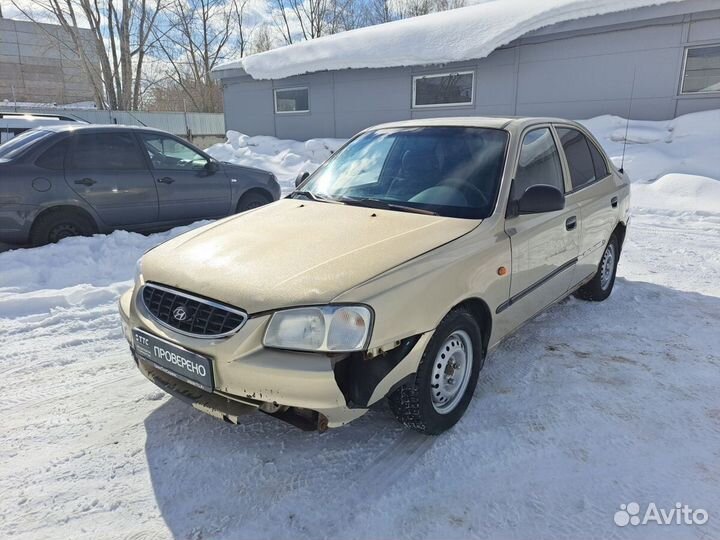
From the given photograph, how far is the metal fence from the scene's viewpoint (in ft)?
80.6

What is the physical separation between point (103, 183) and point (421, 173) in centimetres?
449

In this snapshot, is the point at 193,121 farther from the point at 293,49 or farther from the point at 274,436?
the point at 274,436

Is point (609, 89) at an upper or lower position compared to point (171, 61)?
lower

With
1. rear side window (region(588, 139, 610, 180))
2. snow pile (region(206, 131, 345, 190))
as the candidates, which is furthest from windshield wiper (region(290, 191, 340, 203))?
snow pile (region(206, 131, 345, 190))

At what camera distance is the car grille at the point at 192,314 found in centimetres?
228

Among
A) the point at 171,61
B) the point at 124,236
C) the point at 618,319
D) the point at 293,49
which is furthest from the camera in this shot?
the point at 171,61

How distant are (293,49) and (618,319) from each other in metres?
15.9

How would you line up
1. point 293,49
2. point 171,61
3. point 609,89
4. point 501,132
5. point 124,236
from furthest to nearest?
point 171,61 → point 293,49 → point 609,89 → point 124,236 → point 501,132

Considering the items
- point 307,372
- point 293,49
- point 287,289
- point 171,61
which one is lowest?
point 307,372

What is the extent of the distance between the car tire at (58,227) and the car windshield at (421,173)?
12.0 ft

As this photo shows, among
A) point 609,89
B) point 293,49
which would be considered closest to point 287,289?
point 609,89

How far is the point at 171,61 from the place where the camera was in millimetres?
35750

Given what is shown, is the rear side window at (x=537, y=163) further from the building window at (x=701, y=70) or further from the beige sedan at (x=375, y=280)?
the building window at (x=701, y=70)

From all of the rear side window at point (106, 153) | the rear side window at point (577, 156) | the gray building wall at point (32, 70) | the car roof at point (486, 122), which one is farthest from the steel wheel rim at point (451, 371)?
the gray building wall at point (32, 70)
